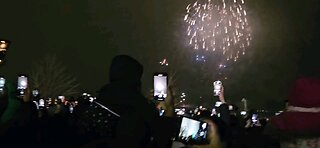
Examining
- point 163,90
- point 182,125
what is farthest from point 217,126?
point 163,90

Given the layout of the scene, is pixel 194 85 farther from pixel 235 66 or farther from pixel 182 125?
pixel 182 125

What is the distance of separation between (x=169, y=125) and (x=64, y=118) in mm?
1107

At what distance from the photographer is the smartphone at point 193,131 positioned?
599cm

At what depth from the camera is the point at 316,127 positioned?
420 cm

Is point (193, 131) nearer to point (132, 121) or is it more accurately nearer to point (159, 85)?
point (132, 121)

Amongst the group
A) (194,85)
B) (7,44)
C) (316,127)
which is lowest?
(316,127)

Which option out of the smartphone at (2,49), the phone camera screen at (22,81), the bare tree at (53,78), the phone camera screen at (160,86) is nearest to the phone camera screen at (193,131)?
the phone camera screen at (160,86)

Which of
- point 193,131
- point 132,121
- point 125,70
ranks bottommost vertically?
point 132,121

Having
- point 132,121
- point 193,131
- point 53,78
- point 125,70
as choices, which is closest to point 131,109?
Answer: point 132,121

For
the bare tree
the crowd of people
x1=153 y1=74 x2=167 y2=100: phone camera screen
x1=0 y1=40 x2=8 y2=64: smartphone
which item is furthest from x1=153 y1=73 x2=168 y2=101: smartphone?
the bare tree

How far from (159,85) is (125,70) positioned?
4.56 meters

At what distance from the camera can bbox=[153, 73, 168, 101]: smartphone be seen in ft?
29.6

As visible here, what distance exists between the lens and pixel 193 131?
6.17 m

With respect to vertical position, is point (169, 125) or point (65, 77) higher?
point (65, 77)
